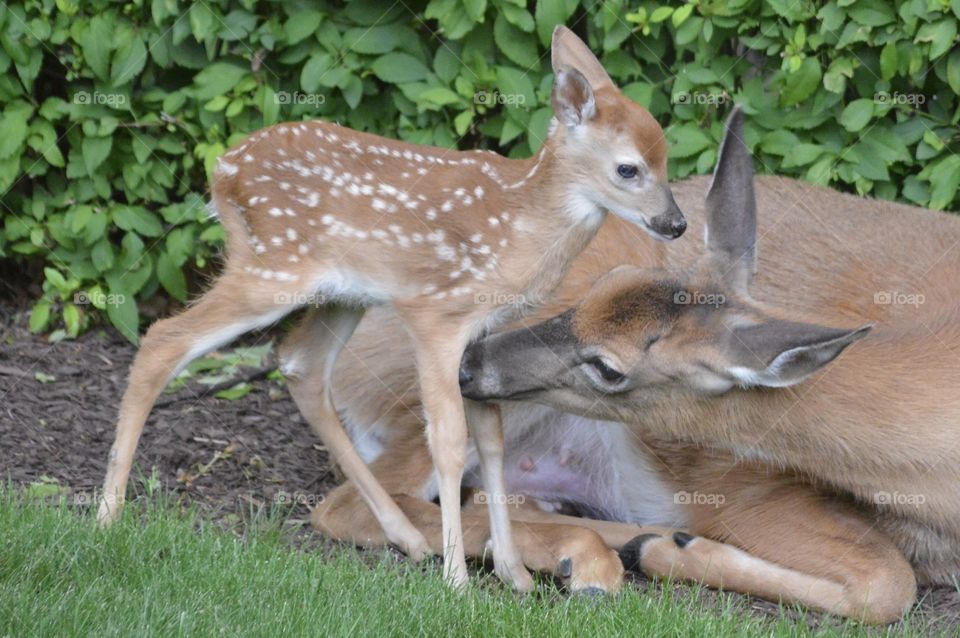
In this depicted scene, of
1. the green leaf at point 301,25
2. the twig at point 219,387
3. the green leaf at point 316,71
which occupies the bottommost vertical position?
the twig at point 219,387

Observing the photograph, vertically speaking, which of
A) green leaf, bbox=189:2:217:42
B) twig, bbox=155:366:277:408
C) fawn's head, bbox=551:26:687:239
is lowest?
twig, bbox=155:366:277:408

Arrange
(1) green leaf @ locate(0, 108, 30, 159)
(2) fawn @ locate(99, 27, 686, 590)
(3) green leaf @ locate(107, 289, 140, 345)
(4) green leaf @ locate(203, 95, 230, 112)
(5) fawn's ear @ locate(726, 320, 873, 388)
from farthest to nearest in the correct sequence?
1. (3) green leaf @ locate(107, 289, 140, 345)
2. (1) green leaf @ locate(0, 108, 30, 159)
3. (4) green leaf @ locate(203, 95, 230, 112)
4. (2) fawn @ locate(99, 27, 686, 590)
5. (5) fawn's ear @ locate(726, 320, 873, 388)

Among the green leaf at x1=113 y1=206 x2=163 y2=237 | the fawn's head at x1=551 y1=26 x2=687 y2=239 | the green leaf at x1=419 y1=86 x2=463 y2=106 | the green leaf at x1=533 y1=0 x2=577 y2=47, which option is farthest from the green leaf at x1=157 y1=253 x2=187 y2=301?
the fawn's head at x1=551 y1=26 x2=687 y2=239

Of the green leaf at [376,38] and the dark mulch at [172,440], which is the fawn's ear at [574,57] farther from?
the green leaf at [376,38]

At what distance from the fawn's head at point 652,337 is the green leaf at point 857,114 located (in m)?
1.60

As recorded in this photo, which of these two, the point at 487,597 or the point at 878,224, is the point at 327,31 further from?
the point at 487,597

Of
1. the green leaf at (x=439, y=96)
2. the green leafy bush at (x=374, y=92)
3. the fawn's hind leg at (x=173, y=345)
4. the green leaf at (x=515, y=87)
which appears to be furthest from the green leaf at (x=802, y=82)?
the fawn's hind leg at (x=173, y=345)

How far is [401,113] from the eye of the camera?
7324 mm

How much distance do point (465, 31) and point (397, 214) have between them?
210 centimetres

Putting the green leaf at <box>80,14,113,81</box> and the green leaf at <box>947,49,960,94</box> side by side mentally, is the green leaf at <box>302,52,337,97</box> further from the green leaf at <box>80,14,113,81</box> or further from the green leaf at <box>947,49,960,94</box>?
the green leaf at <box>947,49,960,94</box>

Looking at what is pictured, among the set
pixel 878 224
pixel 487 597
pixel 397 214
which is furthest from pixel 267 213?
pixel 878 224

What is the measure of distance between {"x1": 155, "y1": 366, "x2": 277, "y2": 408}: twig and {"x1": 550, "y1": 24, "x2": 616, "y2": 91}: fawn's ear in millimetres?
2754

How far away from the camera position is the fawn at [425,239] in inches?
198

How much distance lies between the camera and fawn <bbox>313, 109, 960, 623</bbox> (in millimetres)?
5250
